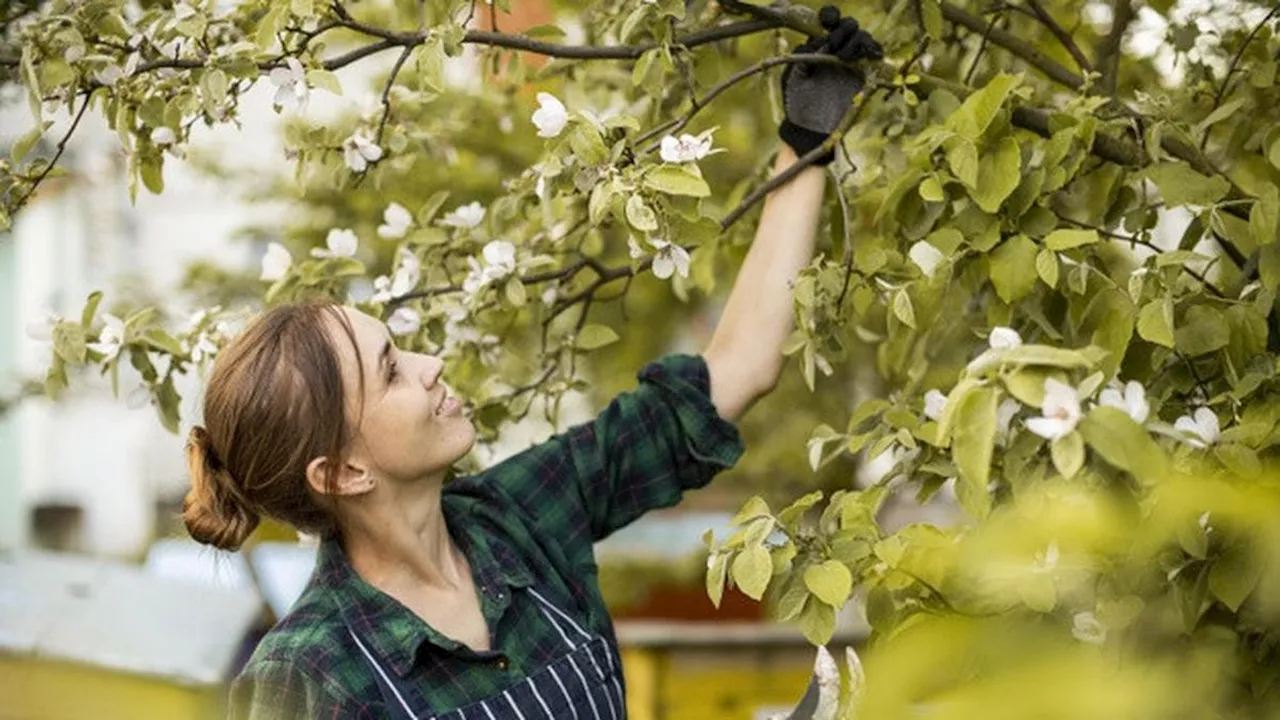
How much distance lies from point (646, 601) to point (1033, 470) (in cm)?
792

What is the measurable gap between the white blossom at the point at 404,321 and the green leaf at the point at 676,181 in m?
0.70

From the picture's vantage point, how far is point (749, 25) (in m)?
2.79

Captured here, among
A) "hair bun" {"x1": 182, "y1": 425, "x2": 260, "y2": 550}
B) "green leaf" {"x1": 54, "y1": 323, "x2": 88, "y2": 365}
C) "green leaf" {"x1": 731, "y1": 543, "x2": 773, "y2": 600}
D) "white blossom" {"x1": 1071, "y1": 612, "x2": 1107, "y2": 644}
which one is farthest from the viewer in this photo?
"green leaf" {"x1": 54, "y1": 323, "x2": 88, "y2": 365}

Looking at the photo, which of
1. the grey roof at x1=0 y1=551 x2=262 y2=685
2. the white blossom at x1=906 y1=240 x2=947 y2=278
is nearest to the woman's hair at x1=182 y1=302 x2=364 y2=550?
the white blossom at x1=906 y1=240 x2=947 y2=278

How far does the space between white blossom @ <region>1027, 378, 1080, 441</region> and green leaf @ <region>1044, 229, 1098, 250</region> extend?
0.89 meters

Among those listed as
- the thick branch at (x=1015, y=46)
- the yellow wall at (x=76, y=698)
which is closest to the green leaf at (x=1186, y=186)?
the thick branch at (x=1015, y=46)

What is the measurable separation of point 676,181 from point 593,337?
0.87 metres

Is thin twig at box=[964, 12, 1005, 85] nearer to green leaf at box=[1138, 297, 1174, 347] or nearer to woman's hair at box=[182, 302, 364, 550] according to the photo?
green leaf at box=[1138, 297, 1174, 347]

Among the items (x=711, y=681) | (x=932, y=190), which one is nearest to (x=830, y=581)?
(x=932, y=190)

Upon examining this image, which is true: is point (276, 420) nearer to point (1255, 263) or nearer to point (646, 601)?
point (1255, 263)

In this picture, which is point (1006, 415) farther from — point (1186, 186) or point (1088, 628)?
point (1088, 628)

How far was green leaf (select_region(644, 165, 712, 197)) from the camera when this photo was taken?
7.45ft

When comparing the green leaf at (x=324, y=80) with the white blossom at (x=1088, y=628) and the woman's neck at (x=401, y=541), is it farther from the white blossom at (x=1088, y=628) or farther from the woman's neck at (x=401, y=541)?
the white blossom at (x=1088, y=628)

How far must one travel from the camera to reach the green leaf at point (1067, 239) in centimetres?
230
